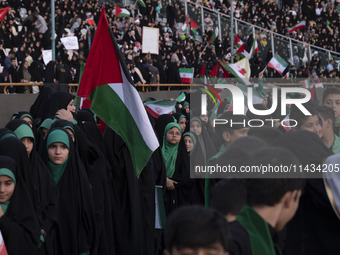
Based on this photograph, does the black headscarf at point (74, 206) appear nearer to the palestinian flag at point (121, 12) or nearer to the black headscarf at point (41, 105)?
the black headscarf at point (41, 105)

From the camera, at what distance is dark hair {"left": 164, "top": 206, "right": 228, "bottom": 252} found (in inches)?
107

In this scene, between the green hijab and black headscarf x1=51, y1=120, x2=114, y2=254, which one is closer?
the green hijab

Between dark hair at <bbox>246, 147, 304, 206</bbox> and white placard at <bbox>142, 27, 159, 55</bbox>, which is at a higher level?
white placard at <bbox>142, 27, 159, 55</bbox>

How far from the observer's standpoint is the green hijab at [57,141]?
21.1 feet

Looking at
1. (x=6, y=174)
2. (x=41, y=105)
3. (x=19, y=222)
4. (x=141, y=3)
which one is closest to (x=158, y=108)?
(x=41, y=105)

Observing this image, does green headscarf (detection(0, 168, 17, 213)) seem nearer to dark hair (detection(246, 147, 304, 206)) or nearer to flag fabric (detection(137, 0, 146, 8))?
dark hair (detection(246, 147, 304, 206))

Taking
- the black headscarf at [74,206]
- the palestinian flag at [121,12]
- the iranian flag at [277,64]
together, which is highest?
the palestinian flag at [121,12]

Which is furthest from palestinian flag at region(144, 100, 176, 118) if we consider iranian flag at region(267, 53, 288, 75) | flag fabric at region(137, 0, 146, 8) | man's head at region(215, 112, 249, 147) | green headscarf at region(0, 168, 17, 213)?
flag fabric at region(137, 0, 146, 8)

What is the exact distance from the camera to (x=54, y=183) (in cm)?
634

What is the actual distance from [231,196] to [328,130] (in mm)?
2545

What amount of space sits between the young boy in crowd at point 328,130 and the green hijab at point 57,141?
2.05m

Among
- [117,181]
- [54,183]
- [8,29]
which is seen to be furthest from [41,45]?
[54,183]

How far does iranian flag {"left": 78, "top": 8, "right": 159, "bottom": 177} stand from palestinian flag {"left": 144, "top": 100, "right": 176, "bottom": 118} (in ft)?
14.2

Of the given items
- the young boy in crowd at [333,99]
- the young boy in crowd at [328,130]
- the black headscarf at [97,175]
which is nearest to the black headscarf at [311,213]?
the young boy in crowd at [328,130]
